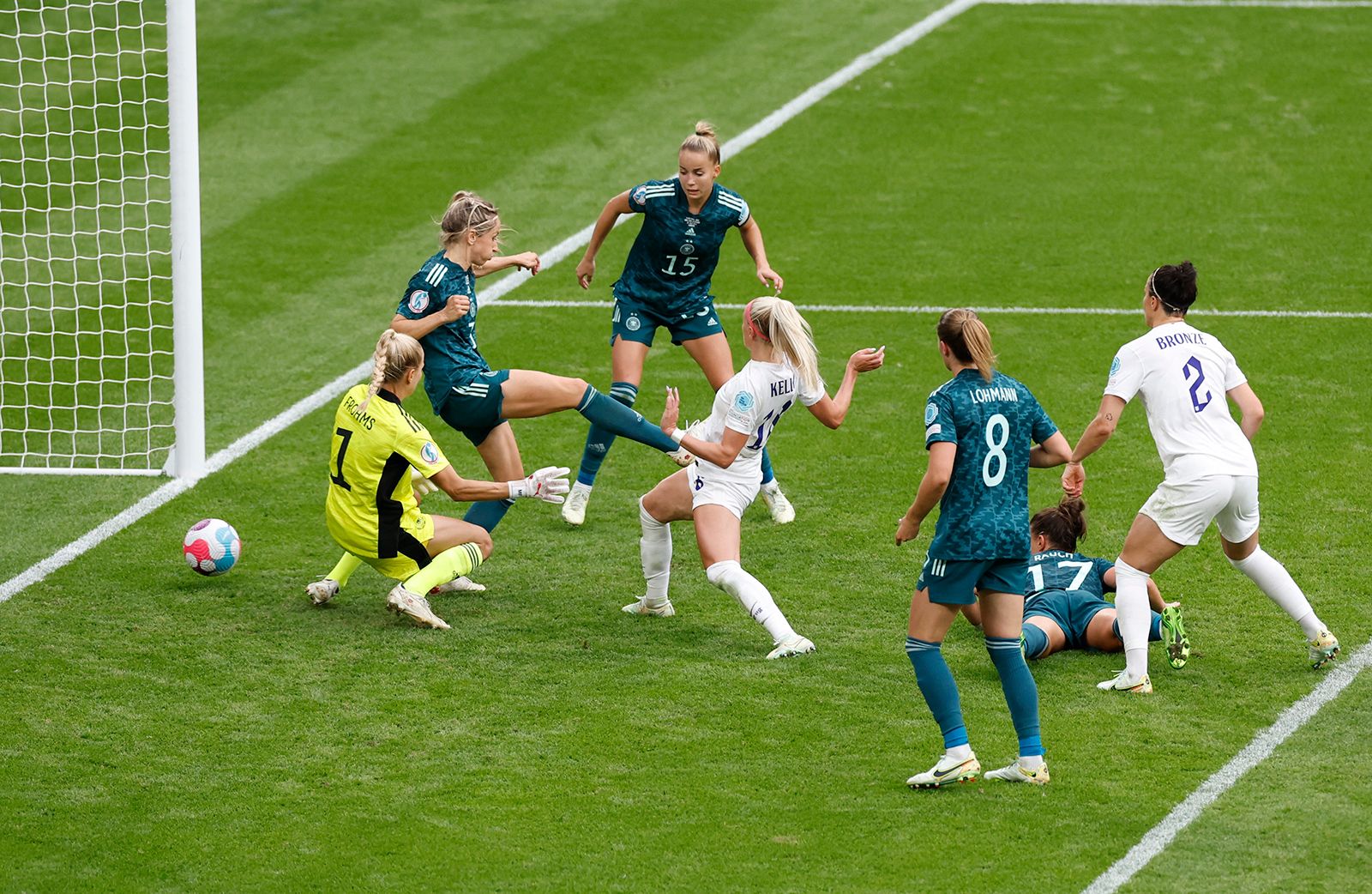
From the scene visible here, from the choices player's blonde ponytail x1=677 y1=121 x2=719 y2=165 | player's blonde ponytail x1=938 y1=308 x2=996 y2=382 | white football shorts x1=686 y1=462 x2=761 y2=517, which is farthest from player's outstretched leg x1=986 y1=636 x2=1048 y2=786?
player's blonde ponytail x1=677 y1=121 x2=719 y2=165

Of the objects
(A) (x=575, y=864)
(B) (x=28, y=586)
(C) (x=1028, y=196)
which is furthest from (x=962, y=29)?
(A) (x=575, y=864)

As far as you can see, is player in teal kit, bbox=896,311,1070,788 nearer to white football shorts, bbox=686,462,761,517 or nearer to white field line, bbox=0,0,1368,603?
white football shorts, bbox=686,462,761,517

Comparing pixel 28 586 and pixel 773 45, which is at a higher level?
pixel 773 45

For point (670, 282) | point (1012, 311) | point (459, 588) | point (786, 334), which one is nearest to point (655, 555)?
point (459, 588)

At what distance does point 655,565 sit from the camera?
8.63m

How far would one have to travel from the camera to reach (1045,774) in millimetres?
6750

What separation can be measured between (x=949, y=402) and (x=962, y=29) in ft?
47.9

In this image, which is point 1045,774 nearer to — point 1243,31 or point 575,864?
point 575,864

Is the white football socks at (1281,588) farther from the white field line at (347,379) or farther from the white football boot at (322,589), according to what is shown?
the white field line at (347,379)

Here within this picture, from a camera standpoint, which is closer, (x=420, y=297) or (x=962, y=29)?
(x=420, y=297)

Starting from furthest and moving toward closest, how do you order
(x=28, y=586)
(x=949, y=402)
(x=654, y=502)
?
(x=28, y=586) → (x=654, y=502) → (x=949, y=402)

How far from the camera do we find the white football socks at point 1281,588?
25.9ft

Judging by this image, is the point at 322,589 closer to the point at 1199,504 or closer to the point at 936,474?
the point at 936,474

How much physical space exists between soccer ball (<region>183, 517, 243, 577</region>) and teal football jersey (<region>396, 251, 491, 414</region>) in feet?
4.49
